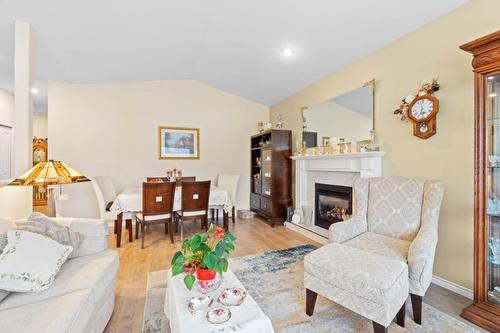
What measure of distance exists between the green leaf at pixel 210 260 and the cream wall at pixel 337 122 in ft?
8.68

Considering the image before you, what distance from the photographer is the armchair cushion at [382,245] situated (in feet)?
6.24

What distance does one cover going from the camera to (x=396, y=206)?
7.61ft

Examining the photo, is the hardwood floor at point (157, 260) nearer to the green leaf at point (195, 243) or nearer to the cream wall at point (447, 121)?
the cream wall at point (447, 121)

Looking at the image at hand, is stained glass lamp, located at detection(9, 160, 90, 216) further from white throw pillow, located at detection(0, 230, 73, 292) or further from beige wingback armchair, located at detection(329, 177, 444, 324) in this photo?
beige wingback armchair, located at detection(329, 177, 444, 324)

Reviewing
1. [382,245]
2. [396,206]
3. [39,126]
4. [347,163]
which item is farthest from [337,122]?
[39,126]

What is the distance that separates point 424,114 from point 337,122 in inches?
52.2

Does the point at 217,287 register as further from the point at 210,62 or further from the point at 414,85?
the point at 210,62

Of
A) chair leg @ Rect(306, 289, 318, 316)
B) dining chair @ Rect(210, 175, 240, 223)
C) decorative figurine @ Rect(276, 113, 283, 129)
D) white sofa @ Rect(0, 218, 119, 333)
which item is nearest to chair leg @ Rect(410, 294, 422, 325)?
chair leg @ Rect(306, 289, 318, 316)

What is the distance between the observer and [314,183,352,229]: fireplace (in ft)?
11.8

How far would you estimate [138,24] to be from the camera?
Result: 296 centimetres

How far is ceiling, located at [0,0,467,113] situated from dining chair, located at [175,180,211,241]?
2123mm

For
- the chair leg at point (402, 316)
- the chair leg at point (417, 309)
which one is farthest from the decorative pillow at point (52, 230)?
the chair leg at point (417, 309)

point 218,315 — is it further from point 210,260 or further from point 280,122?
point 280,122

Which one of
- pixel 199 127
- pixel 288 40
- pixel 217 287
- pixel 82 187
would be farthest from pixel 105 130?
pixel 217 287
